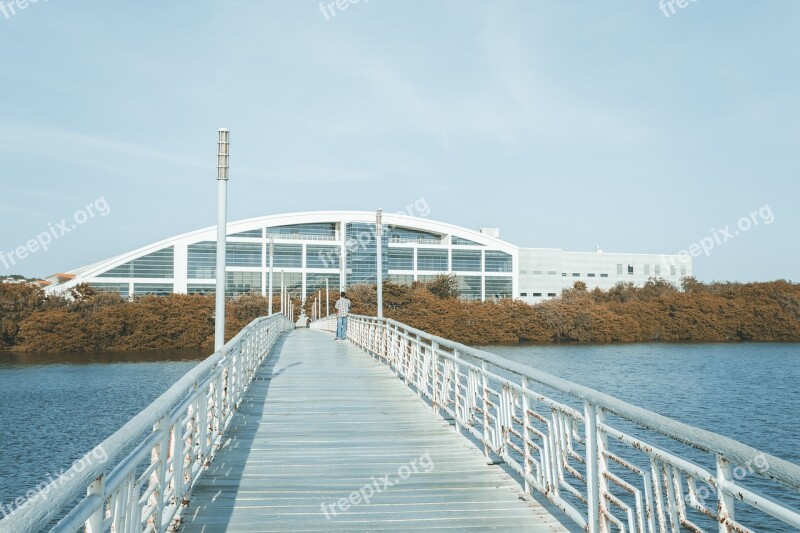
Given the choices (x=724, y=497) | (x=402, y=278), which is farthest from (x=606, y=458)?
(x=402, y=278)

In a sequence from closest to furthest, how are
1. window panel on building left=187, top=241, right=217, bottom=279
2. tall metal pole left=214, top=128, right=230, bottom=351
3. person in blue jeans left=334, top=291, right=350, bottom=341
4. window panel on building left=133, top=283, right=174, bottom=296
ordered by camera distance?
1. tall metal pole left=214, top=128, right=230, bottom=351
2. person in blue jeans left=334, top=291, right=350, bottom=341
3. window panel on building left=133, top=283, right=174, bottom=296
4. window panel on building left=187, top=241, right=217, bottom=279

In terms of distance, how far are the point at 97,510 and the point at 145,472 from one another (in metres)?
1.24

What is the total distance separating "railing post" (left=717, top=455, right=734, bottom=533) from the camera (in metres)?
2.89

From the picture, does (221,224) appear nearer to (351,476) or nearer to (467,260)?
(351,476)

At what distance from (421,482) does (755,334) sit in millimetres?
73630

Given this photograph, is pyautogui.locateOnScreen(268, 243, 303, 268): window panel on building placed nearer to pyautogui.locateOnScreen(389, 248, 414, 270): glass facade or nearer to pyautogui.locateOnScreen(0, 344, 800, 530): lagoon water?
pyautogui.locateOnScreen(389, 248, 414, 270): glass facade

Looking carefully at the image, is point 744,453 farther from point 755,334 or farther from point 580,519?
point 755,334

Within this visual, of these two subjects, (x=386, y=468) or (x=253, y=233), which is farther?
(x=253, y=233)

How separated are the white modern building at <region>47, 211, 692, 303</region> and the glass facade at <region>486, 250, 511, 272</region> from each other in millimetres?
118

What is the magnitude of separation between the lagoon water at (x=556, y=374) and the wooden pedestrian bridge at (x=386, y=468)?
788 cm

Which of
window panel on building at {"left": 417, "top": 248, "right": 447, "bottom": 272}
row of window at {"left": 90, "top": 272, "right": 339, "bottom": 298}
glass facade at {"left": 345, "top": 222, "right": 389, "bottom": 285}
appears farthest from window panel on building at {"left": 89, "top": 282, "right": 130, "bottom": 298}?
window panel on building at {"left": 417, "top": 248, "right": 447, "bottom": 272}

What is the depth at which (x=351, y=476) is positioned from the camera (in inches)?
245

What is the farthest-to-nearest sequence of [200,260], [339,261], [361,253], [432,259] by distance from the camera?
[432,259]
[361,253]
[339,261]
[200,260]

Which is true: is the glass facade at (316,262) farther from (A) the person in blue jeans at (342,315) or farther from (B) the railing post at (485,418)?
(B) the railing post at (485,418)
